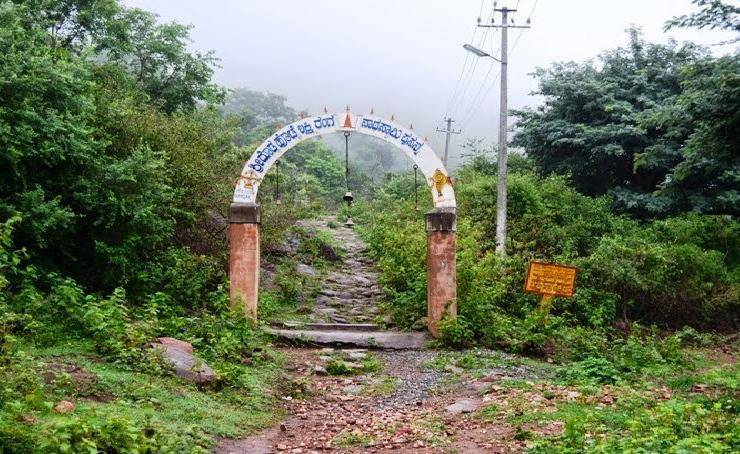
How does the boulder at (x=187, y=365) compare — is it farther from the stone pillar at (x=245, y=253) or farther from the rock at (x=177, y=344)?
the stone pillar at (x=245, y=253)

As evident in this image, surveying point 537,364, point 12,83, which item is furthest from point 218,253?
point 537,364

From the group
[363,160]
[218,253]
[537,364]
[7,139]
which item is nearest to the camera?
[7,139]

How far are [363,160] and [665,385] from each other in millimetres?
59149

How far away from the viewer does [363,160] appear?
66125 millimetres

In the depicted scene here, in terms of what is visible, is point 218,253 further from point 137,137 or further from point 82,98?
point 82,98

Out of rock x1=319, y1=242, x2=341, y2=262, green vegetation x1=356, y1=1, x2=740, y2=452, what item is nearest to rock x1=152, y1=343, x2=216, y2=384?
green vegetation x1=356, y1=1, x2=740, y2=452

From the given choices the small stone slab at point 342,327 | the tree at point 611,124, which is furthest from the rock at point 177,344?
the tree at point 611,124

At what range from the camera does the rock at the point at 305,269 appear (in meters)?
15.5

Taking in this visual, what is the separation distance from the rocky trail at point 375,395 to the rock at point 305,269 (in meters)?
2.27

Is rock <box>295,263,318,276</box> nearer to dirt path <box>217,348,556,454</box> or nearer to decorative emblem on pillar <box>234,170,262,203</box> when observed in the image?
decorative emblem on pillar <box>234,170,262,203</box>

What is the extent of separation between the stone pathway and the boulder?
498 cm

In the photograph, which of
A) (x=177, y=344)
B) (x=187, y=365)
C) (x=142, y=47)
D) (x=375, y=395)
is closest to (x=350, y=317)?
(x=375, y=395)

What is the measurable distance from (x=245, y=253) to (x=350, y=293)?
4101mm

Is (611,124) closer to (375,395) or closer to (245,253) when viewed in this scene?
(245,253)
